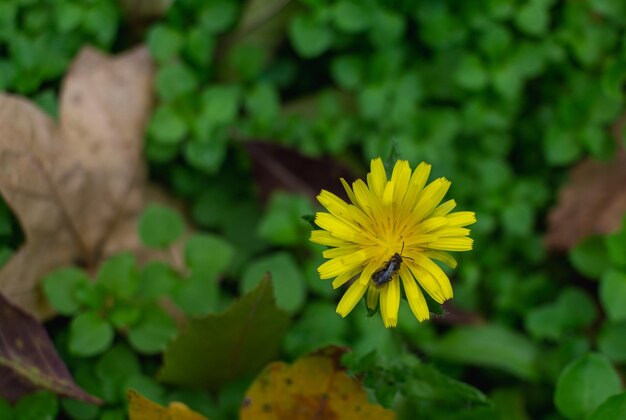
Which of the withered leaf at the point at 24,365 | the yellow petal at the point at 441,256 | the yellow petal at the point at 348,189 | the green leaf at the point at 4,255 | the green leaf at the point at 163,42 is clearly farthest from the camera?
the green leaf at the point at 163,42

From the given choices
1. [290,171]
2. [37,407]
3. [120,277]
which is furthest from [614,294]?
[37,407]

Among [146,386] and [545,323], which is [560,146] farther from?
[146,386]

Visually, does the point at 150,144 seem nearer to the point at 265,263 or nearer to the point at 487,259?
the point at 265,263

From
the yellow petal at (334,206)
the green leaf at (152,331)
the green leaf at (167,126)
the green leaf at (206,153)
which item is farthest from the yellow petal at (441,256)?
the green leaf at (167,126)

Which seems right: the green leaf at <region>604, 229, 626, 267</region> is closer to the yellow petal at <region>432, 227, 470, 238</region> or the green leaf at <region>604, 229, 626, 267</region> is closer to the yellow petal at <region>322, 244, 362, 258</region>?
the yellow petal at <region>432, 227, 470, 238</region>

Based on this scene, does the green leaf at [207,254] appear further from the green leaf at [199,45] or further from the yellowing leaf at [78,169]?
the green leaf at [199,45]

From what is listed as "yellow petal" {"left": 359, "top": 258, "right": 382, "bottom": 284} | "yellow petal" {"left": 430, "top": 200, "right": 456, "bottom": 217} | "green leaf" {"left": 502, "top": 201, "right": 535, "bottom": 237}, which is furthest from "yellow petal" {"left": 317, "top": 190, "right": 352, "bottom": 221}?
"green leaf" {"left": 502, "top": 201, "right": 535, "bottom": 237}
